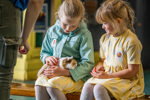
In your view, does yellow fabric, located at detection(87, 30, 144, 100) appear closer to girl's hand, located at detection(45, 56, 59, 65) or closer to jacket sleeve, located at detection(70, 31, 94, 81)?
jacket sleeve, located at detection(70, 31, 94, 81)

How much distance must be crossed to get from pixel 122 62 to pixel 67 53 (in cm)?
49

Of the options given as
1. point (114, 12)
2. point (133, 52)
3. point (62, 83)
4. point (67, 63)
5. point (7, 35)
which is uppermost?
point (114, 12)

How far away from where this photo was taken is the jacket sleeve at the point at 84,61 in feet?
6.55

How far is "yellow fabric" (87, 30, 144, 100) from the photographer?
1.74m

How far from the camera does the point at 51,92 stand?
187cm

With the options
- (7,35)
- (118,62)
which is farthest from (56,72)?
(7,35)

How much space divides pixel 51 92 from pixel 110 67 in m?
0.49

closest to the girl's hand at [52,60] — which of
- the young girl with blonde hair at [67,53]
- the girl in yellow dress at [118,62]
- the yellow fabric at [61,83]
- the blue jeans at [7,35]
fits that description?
the young girl with blonde hair at [67,53]

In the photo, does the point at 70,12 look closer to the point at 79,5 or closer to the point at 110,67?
the point at 79,5

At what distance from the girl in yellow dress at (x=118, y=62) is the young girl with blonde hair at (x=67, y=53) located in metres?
0.17

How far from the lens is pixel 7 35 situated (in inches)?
47.6

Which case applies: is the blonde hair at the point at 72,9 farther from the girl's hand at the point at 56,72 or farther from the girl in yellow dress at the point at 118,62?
the girl's hand at the point at 56,72

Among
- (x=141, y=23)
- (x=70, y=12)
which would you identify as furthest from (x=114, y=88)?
(x=141, y=23)

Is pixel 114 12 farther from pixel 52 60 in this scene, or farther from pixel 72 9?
pixel 52 60
